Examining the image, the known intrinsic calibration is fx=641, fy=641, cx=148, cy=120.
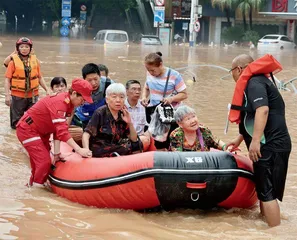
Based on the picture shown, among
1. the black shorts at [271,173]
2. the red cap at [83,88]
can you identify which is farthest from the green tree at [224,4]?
the black shorts at [271,173]

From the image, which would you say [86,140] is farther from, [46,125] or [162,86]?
[162,86]

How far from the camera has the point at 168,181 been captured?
558cm

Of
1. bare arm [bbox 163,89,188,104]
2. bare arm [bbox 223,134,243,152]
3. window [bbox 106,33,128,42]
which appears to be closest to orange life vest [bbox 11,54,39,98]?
bare arm [bbox 163,89,188,104]

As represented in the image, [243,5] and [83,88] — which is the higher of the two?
[243,5]

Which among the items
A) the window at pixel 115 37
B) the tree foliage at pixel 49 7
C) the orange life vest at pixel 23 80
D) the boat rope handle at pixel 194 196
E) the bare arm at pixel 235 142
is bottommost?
the boat rope handle at pixel 194 196

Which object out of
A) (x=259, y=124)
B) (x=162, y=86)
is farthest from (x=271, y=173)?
(x=162, y=86)

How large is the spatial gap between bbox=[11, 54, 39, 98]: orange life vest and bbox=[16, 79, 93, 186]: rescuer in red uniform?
9.98ft

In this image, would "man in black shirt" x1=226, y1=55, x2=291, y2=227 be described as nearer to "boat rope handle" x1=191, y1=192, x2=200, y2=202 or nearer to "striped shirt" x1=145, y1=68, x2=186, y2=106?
"boat rope handle" x1=191, y1=192, x2=200, y2=202

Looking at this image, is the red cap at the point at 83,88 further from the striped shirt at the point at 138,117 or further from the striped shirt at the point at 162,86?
the striped shirt at the point at 162,86

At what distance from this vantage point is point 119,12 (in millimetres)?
57719

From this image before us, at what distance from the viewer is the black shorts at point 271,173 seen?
5461 millimetres

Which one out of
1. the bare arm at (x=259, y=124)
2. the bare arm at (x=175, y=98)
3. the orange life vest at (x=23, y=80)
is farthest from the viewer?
the orange life vest at (x=23, y=80)

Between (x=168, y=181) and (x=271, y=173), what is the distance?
2.91 ft

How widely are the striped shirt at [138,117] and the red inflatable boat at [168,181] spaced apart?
1.42m
